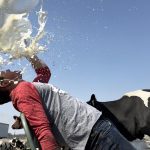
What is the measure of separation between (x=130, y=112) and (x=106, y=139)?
1.48ft

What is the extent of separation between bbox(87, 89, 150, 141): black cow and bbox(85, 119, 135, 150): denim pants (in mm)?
241

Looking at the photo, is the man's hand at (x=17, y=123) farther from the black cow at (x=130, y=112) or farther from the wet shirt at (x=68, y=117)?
the black cow at (x=130, y=112)

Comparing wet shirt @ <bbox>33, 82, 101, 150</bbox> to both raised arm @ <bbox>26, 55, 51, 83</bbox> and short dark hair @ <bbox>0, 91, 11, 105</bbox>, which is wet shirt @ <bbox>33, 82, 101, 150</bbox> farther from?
raised arm @ <bbox>26, 55, 51, 83</bbox>

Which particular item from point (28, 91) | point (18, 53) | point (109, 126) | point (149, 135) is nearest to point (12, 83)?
point (28, 91)

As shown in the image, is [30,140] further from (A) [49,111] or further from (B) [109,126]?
(B) [109,126]

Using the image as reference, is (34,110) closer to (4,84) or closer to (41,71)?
(4,84)

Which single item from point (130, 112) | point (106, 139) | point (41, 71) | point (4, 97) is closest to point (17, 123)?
point (4, 97)

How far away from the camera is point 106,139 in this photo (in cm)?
349

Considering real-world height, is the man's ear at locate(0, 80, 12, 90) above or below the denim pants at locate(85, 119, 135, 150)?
above

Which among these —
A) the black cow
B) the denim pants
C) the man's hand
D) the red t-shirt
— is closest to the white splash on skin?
the black cow

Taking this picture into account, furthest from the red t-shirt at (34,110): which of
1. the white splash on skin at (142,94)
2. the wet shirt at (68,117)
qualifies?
the white splash on skin at (142,94)

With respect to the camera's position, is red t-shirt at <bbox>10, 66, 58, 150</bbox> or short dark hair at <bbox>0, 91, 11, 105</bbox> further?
short dark hair at <bbox>0, 91, 11, 105</bbox>

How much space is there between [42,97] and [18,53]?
6.11ft

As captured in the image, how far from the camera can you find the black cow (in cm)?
374
